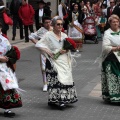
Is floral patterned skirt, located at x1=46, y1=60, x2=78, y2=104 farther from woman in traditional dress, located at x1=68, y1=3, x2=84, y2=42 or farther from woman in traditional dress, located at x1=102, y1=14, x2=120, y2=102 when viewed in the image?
woman in traditional dress, located at x1=68, y1=3, x2=84, y2=42

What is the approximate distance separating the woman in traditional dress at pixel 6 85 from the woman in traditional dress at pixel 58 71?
0.95m

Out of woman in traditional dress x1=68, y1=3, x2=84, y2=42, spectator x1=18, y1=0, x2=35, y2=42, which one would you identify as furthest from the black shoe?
spectator x1=18, y1=0, x2=35, y2=42

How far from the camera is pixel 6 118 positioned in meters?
9.11

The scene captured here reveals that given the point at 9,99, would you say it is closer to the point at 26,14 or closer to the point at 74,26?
the point at 74,26

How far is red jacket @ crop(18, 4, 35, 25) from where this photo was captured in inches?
918

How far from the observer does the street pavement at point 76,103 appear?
946cm

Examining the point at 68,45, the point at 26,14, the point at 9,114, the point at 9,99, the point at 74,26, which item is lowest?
the point at 26,14

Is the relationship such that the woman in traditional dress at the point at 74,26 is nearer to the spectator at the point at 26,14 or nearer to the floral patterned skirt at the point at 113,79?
the spectator at the point at 26,14

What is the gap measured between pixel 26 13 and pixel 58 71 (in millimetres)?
13622

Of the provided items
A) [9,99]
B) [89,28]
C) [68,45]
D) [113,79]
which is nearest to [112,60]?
[113,79]

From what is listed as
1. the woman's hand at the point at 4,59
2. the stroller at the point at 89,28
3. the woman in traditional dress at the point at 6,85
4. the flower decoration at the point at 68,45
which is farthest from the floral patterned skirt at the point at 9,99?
the stroller at the point at 89,28

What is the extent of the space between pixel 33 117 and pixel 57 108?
0.86m

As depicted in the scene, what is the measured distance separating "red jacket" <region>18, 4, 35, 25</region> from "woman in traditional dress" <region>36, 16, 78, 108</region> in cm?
1327

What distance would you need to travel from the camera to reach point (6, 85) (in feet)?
29.7
